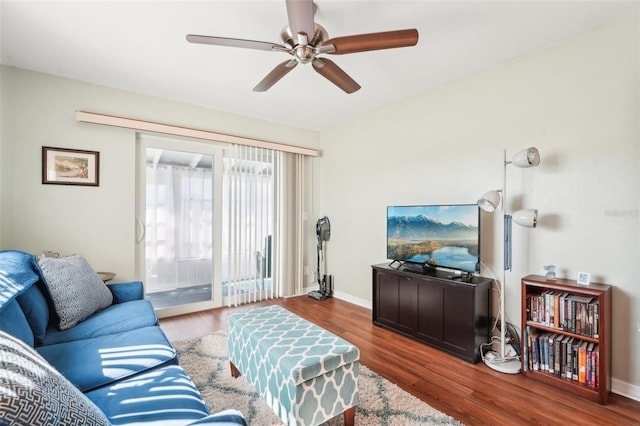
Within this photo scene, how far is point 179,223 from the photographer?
3.67m

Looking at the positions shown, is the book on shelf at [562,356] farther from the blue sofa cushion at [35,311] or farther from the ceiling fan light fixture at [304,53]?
the blue sofa cushion at [35,311]

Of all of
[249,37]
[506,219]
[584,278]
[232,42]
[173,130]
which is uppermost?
[249,37]

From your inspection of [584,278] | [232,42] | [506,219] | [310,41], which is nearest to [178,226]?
[232,42]

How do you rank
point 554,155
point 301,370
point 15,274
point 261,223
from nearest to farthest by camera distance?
point 301,370 → point 15,274 → point 554,155 → point 261,223

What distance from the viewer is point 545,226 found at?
2.43m

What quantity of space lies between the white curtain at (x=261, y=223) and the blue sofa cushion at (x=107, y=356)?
214 centimetres

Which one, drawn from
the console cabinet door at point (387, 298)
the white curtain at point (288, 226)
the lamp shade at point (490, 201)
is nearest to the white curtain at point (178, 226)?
the white curtain at point (288, 226)

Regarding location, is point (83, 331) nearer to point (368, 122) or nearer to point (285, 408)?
point (285, 408)

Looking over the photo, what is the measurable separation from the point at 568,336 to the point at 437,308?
3.08 feet

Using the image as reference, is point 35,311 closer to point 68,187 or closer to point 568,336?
point 68,187

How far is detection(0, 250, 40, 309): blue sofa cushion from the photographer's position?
157cm

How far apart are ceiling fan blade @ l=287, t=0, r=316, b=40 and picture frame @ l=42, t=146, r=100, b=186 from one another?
2.63 meters

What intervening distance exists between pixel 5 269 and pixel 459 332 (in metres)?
3.28

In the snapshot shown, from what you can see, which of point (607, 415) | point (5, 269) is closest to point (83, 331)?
point (5, 269)
